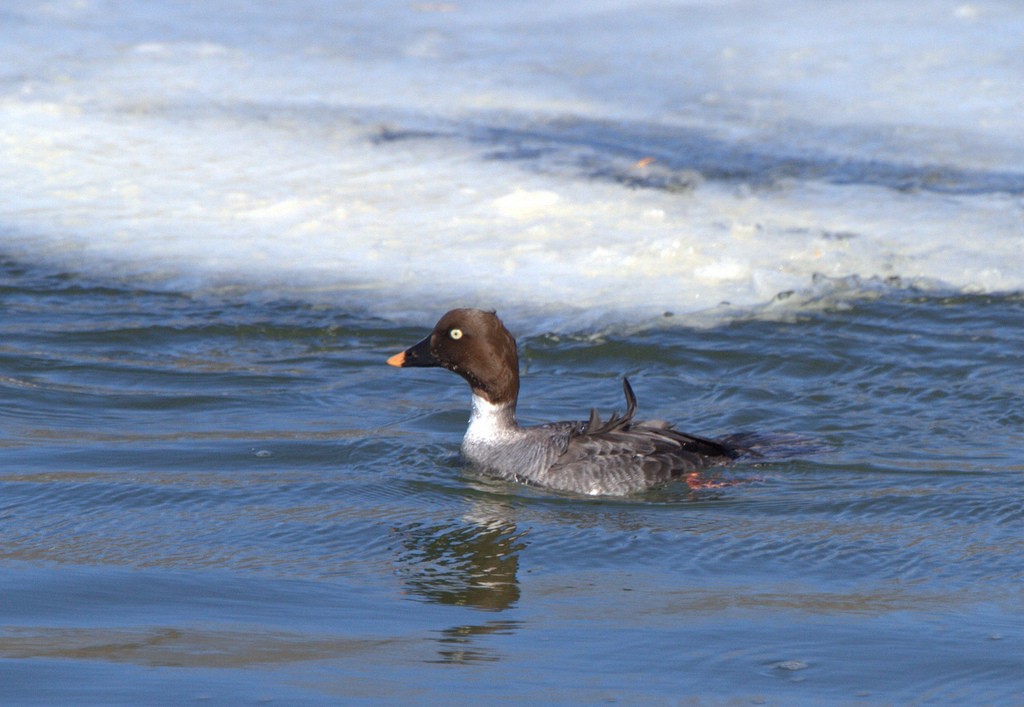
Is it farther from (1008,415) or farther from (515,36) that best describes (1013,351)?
(515,36)

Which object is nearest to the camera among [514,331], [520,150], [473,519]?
[473,519]

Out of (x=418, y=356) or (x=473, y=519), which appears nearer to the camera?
(x=473, y=519)

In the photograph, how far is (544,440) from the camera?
7.25 meters

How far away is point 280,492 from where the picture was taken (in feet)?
21.9

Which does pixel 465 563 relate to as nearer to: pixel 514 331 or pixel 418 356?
pixel 418 356

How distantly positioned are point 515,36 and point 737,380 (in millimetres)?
9241

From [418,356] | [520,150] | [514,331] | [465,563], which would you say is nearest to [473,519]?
[465,563]

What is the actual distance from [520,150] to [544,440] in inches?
243

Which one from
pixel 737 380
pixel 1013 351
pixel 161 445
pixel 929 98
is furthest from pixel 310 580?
pixel 929 98

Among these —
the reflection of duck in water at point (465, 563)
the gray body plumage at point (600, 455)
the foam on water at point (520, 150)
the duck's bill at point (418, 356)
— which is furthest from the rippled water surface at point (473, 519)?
the foam on water at point (520, 150)

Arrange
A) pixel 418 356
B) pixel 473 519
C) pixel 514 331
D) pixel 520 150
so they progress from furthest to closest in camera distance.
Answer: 1. pixel 520 150
2. pixel 514 331
3. pixel 418 356
4. pixel 473 519

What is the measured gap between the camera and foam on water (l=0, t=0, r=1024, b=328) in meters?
10.4

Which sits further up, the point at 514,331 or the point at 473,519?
the point at 514,331

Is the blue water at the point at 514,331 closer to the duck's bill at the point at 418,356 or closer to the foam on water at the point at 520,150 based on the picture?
the foam on water at the point at 520,150
